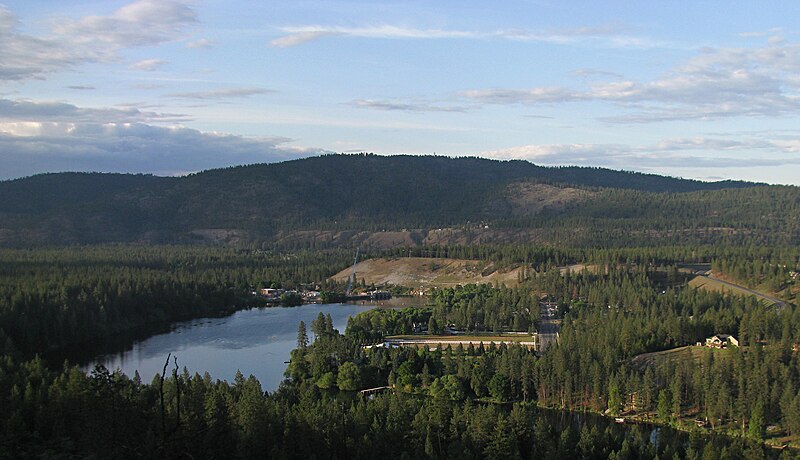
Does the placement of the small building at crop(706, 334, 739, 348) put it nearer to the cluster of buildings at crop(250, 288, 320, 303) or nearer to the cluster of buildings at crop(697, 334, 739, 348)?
the cluster of buildings at crop(697, 334, 739, 348)

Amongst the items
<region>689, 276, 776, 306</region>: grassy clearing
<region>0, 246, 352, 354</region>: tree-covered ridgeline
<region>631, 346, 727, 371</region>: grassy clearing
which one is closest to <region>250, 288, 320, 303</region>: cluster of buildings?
<region>0, 246, 352, 354</region>: tree-covered ridgeline

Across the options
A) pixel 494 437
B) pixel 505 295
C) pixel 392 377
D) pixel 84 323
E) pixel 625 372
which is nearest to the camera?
pixel 494 437

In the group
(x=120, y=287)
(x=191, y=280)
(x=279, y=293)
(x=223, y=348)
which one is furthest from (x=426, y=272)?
(x=223, y=348)

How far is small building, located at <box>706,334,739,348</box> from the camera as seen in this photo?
228 feet

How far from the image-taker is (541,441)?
43688 mm

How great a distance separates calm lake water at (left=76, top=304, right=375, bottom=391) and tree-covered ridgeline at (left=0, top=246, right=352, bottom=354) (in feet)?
19.7

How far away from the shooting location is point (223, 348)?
8056cm

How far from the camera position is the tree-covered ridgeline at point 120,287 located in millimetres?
84750

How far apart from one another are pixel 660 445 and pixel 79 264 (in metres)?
104

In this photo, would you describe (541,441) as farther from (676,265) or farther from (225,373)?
(676,265)

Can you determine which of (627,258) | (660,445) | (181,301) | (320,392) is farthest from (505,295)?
(660,445)

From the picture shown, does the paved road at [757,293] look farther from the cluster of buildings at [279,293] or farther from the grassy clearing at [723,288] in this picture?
the cluster of buildings at [279,293]

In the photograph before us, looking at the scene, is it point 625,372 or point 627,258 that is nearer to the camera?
point 625,372

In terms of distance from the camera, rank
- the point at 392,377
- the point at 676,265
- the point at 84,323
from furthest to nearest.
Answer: the point at 676,265 → the point at 84,323 → the point at 392,377
